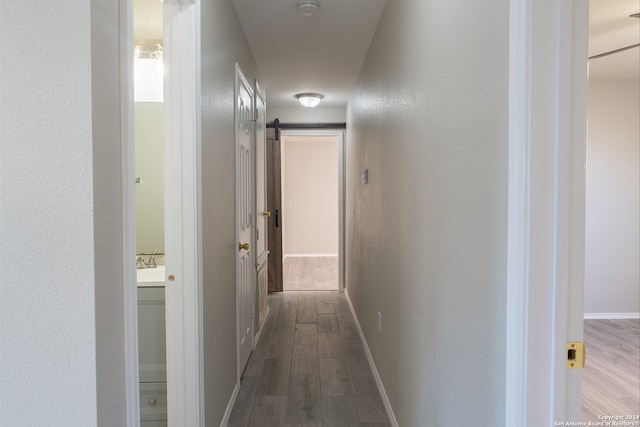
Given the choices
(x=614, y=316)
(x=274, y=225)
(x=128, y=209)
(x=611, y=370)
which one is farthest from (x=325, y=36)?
(x=614, y=316)

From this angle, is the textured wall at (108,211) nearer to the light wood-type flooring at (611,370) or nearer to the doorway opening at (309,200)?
the light wood-type flooring at (611,370)

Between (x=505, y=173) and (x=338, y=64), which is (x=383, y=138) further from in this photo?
(x=505, y=173)

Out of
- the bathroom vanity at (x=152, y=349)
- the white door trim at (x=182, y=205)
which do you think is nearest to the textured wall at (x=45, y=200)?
the white door trim at (x=182, y=205)

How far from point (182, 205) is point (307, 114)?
4119mm

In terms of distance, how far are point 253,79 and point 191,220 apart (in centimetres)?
213

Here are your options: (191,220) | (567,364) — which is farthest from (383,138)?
(567,364)

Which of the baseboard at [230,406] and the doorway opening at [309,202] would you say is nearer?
the baseboard at [230,406]

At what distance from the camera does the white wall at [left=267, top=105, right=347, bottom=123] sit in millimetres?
5574

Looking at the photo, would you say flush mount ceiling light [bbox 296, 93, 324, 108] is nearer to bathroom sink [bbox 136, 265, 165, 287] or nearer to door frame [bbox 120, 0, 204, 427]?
bathroom sink [bbox 136, 265, 165, 287]

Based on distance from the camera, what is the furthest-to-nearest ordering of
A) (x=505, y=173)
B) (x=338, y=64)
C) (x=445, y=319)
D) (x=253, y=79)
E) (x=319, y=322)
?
(x=319, y=322) → (x=338, y=64) → (x=253, y=79) → (x=445, y=319) → (x=505, y=173)

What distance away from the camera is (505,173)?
94 centimetres

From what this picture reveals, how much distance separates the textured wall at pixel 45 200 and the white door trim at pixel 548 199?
0.90 m

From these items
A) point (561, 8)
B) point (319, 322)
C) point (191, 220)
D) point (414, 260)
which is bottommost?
point (319, 322)

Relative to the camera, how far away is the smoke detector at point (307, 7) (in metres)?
2.49
